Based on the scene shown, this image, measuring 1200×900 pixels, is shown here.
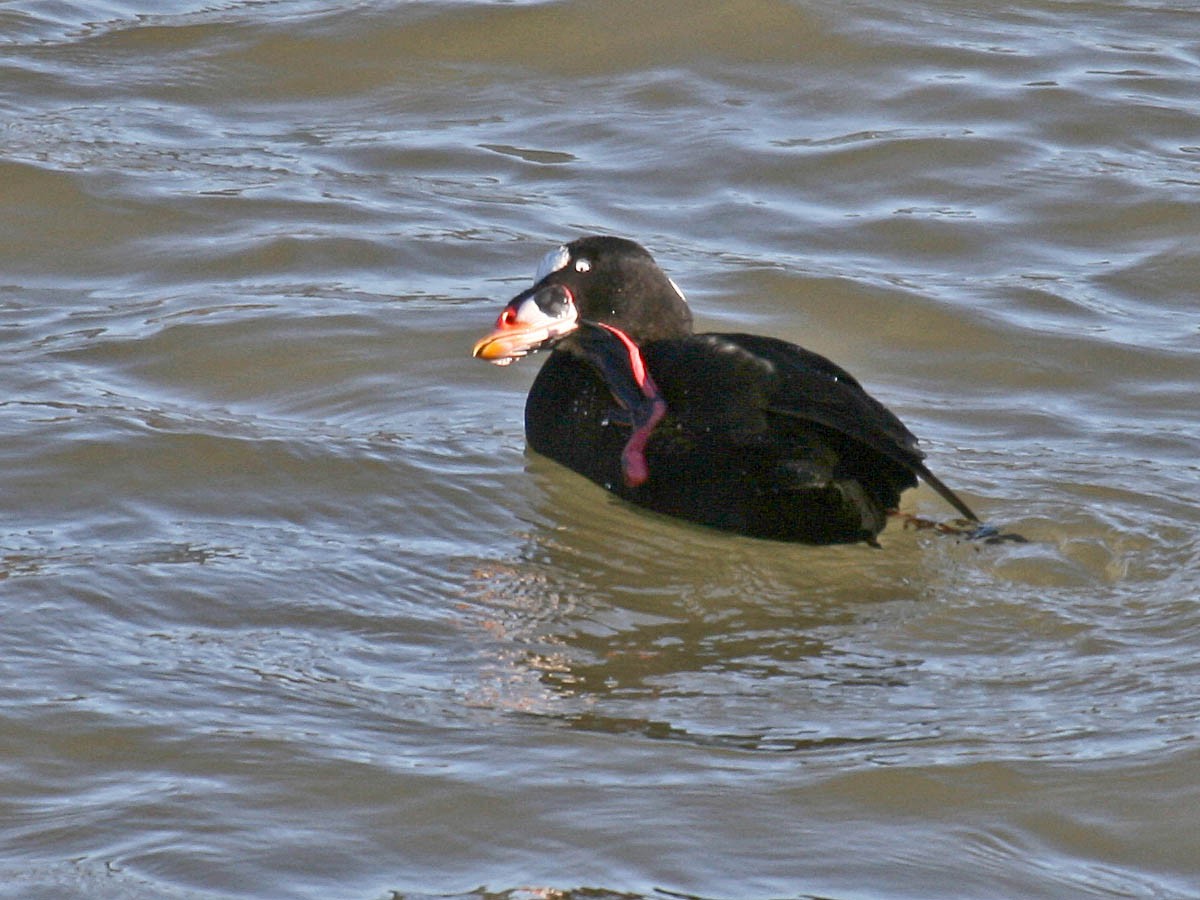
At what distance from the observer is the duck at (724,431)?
5512mm

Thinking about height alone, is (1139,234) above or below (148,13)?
below

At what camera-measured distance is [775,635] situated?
5.13 meters

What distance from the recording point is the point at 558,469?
20.7ft

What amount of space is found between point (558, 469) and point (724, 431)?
827 mm

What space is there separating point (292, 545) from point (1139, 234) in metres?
4.31

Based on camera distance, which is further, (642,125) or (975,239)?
(642,125)

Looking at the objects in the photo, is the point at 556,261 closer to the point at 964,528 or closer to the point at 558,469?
the point at 558,469

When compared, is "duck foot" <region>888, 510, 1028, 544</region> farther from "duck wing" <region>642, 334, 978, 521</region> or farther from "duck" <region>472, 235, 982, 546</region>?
"duck wing" <region>642, 334, 978, 521</region>

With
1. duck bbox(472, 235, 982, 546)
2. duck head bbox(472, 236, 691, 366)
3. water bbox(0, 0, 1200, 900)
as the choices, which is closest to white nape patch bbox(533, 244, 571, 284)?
duck head bbox(472, 236, 691, 366)

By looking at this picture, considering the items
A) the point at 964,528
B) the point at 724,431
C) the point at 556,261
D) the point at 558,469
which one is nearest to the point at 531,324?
the point at 556,261

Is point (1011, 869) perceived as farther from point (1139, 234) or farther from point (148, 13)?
point (148, 13)

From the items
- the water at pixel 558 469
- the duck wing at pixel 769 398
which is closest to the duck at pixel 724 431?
the duck wing at pixel 769 398

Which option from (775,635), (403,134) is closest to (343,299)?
(403,134)

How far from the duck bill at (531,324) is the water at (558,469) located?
1.12 feet
